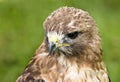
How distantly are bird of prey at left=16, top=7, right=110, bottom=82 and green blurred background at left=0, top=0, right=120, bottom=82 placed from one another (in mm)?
2488

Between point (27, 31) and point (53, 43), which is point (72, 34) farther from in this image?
point (27, 31)

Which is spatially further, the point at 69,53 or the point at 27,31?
the point at 27,31

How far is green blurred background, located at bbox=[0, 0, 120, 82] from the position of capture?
9219 millimetres

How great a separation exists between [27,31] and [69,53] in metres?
3.00

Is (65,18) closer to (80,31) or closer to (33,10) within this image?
(80,31)

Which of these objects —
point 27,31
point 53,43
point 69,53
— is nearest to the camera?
point 53,43

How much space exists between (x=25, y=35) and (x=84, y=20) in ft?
9.88

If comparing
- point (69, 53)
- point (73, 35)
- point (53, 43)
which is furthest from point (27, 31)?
point (53, 43)

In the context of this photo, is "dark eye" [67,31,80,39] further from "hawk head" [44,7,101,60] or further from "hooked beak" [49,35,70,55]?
"hooked beak" [49,35,70,55]

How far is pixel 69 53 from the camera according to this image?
254 inches

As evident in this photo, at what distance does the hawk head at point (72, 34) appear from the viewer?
6262 mm

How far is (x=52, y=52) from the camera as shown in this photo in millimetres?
6336

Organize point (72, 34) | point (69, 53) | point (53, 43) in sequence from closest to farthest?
point (53, 43) < point (72, 34) < point (69, 53)

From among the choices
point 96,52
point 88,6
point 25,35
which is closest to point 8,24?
point 25,35
